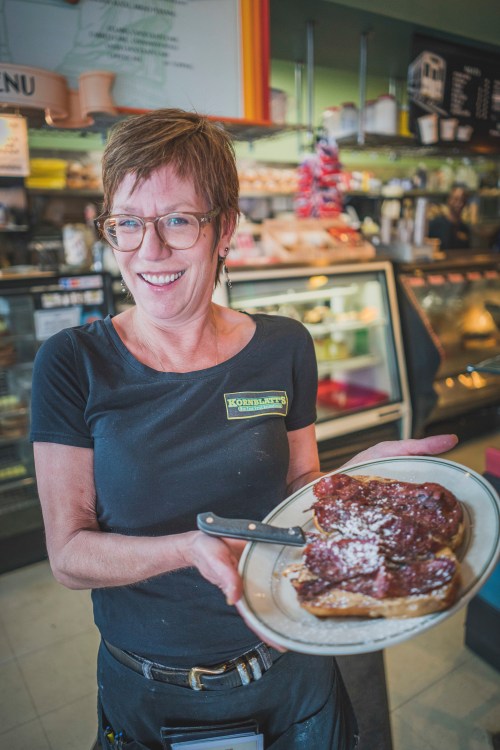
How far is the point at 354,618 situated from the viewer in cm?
91

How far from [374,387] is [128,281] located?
343 cm

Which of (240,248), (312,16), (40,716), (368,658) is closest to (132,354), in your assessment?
(368,658)

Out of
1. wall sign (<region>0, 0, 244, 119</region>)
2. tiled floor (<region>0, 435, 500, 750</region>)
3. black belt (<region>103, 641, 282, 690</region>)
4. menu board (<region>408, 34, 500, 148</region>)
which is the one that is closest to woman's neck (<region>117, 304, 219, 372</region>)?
black belt (<region>103, 641, 282, 690</region>)

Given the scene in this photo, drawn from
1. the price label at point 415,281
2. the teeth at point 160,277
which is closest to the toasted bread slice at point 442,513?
the teeth at point 160,277

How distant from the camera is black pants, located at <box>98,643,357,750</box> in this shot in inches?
45.3

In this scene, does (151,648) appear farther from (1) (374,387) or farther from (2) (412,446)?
(1) (374,387)

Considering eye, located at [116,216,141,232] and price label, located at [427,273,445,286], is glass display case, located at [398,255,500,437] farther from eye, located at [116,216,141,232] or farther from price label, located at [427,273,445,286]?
eye, located at [116,216,141,232]

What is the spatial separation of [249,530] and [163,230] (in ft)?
2.11

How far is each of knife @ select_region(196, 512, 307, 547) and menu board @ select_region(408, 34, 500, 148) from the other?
4843mm

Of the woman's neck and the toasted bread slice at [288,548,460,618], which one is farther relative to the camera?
the woman's neck

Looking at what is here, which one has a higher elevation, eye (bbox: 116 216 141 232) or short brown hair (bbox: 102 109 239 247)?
short brown hair (bbox: 102 109 239 247)

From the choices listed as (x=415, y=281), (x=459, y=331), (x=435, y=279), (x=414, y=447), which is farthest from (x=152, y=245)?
(x=459, y=331)

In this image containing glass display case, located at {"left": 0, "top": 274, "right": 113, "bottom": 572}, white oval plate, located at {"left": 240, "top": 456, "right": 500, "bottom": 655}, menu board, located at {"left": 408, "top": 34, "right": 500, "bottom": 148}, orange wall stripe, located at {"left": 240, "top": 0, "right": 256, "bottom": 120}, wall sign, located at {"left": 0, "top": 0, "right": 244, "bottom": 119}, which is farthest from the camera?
menu board, located at {"left": 408, "top": 34, "right": 500, "bottom": 148}

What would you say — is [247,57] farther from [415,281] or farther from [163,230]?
[163,230]
